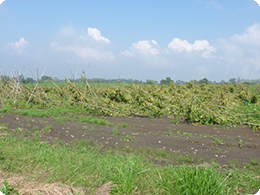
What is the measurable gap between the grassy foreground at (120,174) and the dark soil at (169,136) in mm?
975

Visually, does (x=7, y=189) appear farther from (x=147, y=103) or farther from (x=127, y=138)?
(x=147, y=103)

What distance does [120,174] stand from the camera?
3.47 meters

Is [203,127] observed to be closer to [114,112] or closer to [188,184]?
[114,112]

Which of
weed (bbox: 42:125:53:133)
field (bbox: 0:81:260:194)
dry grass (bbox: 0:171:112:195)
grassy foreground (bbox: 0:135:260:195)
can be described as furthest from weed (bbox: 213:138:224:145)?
weed (bbox: 42:125:53:133)

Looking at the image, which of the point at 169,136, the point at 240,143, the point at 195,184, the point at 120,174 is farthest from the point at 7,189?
the point at 240,143

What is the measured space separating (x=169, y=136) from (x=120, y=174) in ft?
11.1

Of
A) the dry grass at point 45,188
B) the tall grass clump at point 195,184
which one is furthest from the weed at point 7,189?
the tall grass clump at point 195,184

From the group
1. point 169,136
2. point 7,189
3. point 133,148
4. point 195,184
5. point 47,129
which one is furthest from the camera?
point 47,129

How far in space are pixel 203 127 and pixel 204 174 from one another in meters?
4.98

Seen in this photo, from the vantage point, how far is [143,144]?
236 inches

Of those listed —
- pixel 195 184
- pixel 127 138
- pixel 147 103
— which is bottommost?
pixel 127 138

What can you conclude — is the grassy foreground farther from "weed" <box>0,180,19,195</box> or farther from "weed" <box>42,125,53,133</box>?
"weed" <box>42,125,53,133</box>

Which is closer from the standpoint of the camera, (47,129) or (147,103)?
(47,129)

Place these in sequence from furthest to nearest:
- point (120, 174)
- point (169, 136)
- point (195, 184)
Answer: point (169, 136), point (120, 174), point (195, 184)
